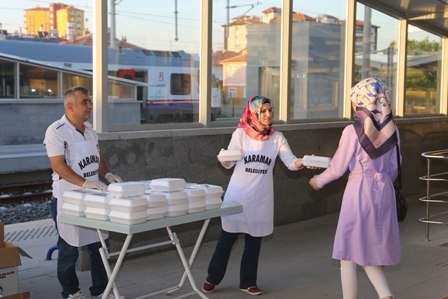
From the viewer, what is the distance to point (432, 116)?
38.7ft

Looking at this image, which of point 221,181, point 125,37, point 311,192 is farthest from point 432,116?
point 125,37

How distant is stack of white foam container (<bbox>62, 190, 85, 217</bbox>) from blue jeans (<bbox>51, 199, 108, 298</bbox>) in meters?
0.47

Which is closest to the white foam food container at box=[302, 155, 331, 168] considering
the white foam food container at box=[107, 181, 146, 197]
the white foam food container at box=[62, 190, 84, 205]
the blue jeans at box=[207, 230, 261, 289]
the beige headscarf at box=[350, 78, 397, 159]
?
the beige headscarf at box=[350, 78, 397, 159]

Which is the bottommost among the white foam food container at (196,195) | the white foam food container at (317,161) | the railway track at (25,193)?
the railway track at (25,193)

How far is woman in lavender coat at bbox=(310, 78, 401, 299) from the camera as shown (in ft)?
13.4

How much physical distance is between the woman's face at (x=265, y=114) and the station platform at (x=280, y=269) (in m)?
1.48

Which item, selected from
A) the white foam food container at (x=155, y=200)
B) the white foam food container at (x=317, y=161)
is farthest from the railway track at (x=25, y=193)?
the white foam food container at (x=317, y=161)

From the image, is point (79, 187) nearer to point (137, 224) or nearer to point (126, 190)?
point (126, 190)

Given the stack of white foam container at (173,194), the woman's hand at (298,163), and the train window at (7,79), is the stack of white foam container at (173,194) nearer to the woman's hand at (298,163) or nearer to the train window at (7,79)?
the woman's hand at (298,163)

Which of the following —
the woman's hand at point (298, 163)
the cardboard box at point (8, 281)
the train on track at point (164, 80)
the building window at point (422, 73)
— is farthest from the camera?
the building window at point (422, 73)

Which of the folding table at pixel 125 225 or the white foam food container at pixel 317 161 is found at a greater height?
the white foam food container at pixel 317 161

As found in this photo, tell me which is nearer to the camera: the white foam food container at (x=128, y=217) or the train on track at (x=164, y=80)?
the white foam food container at (x=128, y=217)

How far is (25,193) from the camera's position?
1111 centimetres

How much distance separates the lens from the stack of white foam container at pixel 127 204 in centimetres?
382
